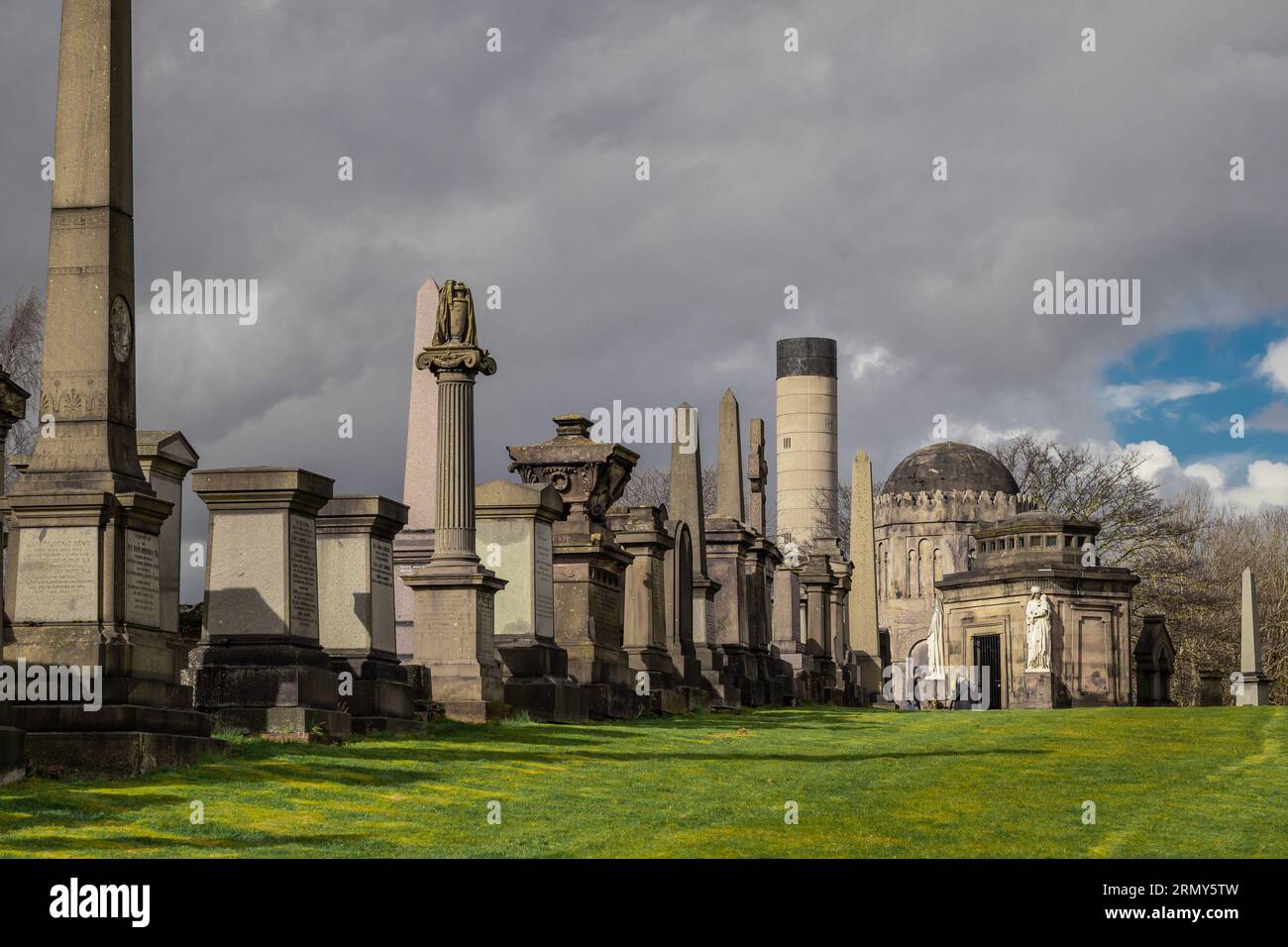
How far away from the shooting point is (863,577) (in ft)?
155

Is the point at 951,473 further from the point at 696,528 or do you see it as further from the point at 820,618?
the point at 696,528

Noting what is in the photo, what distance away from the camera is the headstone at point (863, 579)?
155 ft

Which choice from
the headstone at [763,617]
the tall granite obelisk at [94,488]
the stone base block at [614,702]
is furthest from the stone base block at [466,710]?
the headstone at [763,617]

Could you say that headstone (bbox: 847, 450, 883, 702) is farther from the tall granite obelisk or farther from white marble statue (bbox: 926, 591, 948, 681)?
the tall granite obelisk

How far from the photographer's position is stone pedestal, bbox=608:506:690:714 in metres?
25.5

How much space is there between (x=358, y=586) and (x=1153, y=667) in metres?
30.6

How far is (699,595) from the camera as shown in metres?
29.7

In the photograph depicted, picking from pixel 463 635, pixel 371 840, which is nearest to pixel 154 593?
pixel 371 840

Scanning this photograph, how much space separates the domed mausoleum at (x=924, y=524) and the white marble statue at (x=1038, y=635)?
112 ft

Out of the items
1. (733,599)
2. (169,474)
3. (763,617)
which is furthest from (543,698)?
(763,617)

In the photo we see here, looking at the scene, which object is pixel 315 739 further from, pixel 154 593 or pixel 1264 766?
pixel 1264 766

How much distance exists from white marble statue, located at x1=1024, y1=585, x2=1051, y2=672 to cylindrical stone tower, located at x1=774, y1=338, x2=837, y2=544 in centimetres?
5751

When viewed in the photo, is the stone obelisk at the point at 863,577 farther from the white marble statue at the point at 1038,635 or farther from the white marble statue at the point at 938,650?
the white marble statue at the point at 1038,635

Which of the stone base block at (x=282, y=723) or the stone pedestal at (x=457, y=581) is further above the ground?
the stone pedestal at (x=457, y=581)
